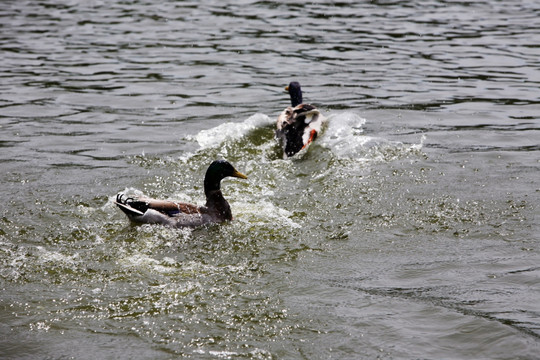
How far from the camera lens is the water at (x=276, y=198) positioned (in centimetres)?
590

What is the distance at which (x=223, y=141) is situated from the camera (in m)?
11.4

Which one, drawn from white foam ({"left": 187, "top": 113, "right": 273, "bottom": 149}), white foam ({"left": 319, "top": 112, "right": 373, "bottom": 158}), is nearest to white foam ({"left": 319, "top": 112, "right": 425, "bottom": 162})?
white foam ({"left": 319, "top": 112, "right": 373, "bottom": 158})

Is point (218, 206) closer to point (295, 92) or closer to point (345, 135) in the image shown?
point (345, 135)

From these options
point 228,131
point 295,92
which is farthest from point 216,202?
point 295,92

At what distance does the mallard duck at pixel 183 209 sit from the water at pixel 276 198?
15 cm

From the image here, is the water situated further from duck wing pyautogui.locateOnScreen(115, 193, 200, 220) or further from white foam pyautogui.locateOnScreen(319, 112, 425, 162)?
duck wing pyautogui.locateOnScreen(115, 193, 200, 220)

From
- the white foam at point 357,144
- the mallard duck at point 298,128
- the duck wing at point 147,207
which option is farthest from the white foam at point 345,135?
Result: the duck wing at point 147,207

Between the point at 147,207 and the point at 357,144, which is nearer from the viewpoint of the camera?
the point at 147,207

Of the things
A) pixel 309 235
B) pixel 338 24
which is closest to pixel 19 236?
pixel 309 235

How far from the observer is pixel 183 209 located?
8.13 metres

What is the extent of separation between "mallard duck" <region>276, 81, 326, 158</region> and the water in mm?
222

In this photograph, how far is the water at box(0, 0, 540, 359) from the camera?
19.4ft

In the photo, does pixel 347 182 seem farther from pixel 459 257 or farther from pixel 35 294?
pixel 35 294

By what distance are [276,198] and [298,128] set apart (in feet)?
7.66
